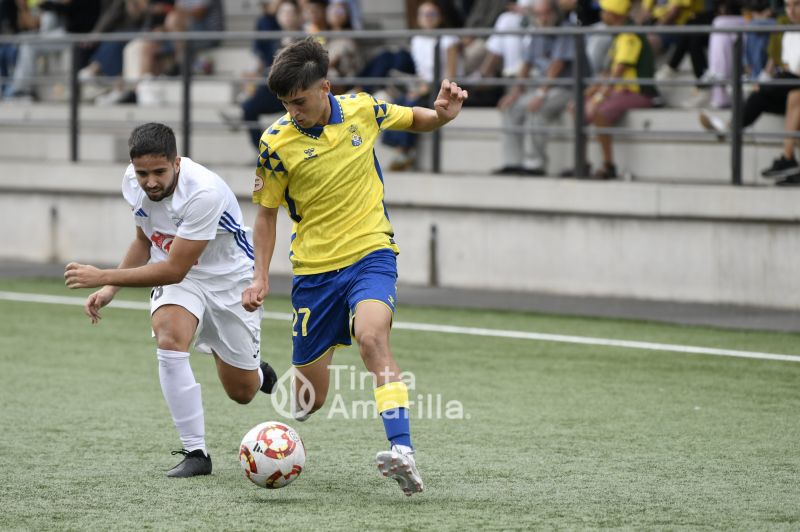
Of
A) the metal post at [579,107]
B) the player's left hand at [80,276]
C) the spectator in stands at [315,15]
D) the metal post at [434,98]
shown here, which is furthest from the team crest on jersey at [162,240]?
the spectator in stands at [315,15]

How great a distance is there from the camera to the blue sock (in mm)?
6363

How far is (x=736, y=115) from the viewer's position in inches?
515

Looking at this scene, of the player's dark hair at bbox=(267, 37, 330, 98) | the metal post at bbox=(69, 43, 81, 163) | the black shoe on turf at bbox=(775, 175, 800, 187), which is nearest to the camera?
the player's dark hair at bbox=(267, 37, 330, 98)

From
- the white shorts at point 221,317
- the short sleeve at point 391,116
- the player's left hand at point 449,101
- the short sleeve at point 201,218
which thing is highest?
the player's left hand at point 449,101

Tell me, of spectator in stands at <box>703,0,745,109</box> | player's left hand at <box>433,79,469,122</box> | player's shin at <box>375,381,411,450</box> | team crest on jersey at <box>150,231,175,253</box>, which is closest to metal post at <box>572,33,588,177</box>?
spectator in stands at <box>703,0,745,109</box>

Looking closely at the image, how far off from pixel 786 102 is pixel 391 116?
6.69 metres

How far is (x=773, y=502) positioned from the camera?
6359 mm

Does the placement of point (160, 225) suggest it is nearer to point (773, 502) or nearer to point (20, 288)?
point (773, 502)

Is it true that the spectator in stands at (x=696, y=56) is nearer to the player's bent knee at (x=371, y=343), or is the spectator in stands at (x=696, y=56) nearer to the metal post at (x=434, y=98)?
the metal post at (x=434, y=98)

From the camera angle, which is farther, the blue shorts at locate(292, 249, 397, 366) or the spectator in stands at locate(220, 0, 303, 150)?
the spectator in stands at locate(220, 0, 303, 150)

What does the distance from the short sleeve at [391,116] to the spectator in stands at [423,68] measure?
7780mm

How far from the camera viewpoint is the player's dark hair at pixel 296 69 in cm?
667

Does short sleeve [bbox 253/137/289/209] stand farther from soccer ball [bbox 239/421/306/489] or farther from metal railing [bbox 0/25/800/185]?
metal railing [bbox 0/25/800/185]

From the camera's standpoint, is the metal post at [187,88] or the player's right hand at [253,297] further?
the metal post at [187,88]
